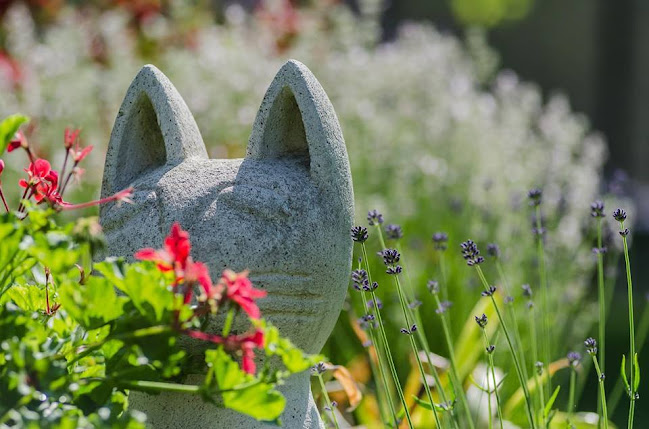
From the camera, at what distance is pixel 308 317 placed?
1.89 meters

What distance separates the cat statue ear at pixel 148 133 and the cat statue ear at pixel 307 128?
0.55ft

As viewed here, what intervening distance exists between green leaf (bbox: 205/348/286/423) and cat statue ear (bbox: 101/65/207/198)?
2.44ft

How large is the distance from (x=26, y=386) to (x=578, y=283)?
3.75m

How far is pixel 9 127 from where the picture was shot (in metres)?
1.49

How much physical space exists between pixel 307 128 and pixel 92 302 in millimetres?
684

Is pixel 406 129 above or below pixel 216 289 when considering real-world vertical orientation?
above

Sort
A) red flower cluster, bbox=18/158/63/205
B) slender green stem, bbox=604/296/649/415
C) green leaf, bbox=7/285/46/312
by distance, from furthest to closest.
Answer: slender green stem, bbox=604/296/649/415 < green leaf, bbox=7/285/46/312 < red flower cluster, bbox=18/158/63/205

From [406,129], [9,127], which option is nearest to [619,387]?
[406,129]

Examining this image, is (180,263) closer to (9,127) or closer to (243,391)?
(243,391)

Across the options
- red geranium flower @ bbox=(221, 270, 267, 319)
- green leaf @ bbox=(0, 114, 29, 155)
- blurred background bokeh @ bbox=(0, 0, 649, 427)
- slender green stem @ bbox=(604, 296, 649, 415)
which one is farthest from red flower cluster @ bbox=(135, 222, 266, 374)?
blurred background bokeh @ bbox=(0, 0, 649, 427)

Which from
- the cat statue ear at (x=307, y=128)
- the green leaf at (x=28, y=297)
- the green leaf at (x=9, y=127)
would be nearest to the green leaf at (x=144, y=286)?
the green leaf at (x=9, y=127)

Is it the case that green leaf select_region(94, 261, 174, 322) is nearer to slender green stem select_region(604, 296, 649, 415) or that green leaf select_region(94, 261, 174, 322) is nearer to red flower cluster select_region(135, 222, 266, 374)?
red flower cluster select_region(135, 222, 266, 374)

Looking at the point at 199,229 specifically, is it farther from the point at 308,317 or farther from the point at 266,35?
the point at 266,35

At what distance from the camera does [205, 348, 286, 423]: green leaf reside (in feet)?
4.56
